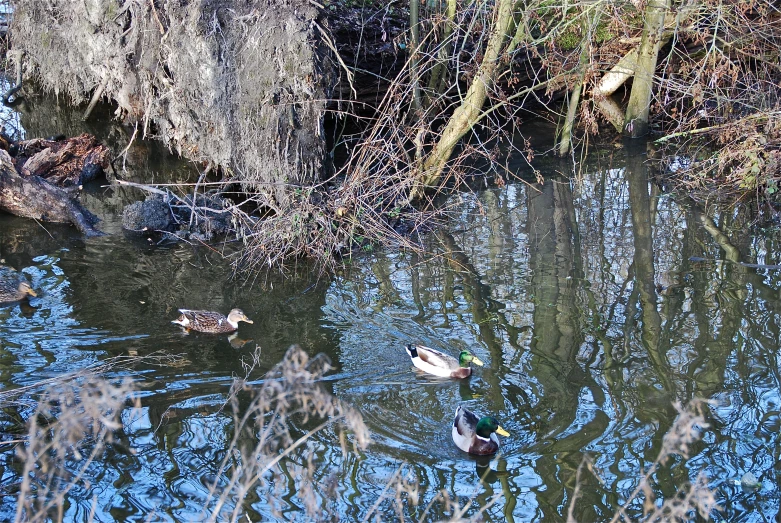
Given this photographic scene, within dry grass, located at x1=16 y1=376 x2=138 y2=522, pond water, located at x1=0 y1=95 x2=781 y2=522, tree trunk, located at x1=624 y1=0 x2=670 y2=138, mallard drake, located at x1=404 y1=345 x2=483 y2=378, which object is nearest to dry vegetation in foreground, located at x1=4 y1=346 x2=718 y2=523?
dry grass, located at x1=16 y1=376 x2=138 y2=522

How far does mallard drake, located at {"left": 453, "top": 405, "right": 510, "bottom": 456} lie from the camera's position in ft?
19.5

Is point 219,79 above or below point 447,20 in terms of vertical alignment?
below

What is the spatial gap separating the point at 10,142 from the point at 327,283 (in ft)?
22.3

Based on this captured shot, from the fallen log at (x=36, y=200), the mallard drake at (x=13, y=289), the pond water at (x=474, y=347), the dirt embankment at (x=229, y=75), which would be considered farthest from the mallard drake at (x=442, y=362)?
the fallen log at (x=36, y=200)

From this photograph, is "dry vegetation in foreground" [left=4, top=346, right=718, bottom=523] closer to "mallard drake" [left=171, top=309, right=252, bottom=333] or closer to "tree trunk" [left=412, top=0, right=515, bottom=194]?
"mallard drake" [left=171, top=309, right=252, bottom=333]

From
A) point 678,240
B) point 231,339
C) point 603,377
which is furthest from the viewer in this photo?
point 678,240

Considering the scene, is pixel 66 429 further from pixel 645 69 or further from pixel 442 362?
pixel 645 69

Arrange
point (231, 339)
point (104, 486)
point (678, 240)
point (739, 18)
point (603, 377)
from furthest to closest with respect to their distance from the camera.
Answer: point (739, 18) < point (678, 240) < point (231, 339) < point (603, 377) < point (104, 486)

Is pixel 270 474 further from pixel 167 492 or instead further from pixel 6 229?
pixel 6 229

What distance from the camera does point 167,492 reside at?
5.37 m

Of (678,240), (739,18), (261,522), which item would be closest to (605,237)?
(678,240)

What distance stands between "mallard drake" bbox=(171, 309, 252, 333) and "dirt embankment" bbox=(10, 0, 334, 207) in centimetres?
224

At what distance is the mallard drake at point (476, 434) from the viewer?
19.5ft

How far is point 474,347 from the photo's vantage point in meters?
7.64
